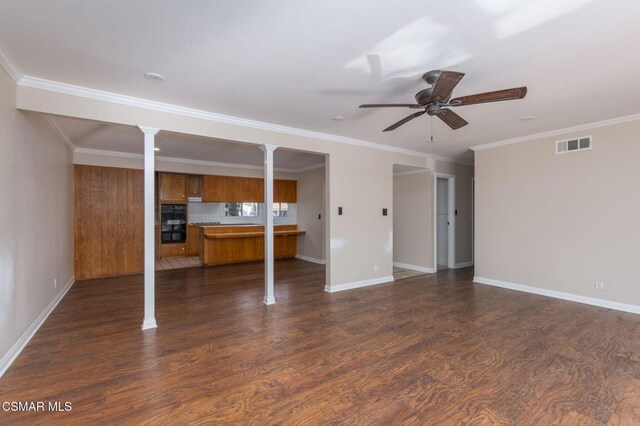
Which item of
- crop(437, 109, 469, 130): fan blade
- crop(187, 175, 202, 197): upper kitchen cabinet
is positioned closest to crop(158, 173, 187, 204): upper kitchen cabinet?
crop(187, 175, 202, 197): upper kitchen cabinet

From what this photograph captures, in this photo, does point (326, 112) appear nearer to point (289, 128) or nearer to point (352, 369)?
point (289, 128)

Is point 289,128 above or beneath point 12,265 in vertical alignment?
Result: above

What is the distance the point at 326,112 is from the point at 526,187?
3.60m

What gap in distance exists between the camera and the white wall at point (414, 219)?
252 inches

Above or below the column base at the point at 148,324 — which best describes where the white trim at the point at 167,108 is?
above

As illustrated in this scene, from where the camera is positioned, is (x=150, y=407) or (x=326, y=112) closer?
(x=150, y=407)

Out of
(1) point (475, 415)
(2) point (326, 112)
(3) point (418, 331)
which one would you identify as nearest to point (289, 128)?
(2) point (326, 112)

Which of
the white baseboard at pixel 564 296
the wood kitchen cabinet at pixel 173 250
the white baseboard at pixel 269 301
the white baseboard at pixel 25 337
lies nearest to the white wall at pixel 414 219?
the white baseboard at pixel 564 296

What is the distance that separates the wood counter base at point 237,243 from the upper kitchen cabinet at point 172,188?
5.23 ft

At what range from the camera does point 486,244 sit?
546 cm

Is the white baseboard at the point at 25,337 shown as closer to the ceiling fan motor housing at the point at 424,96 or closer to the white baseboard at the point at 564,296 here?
the ceiling fan motor housing at the point at 424,96

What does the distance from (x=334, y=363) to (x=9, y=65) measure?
366 cm

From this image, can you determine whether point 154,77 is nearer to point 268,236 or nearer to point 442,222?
point 268,236

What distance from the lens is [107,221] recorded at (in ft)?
19.2
